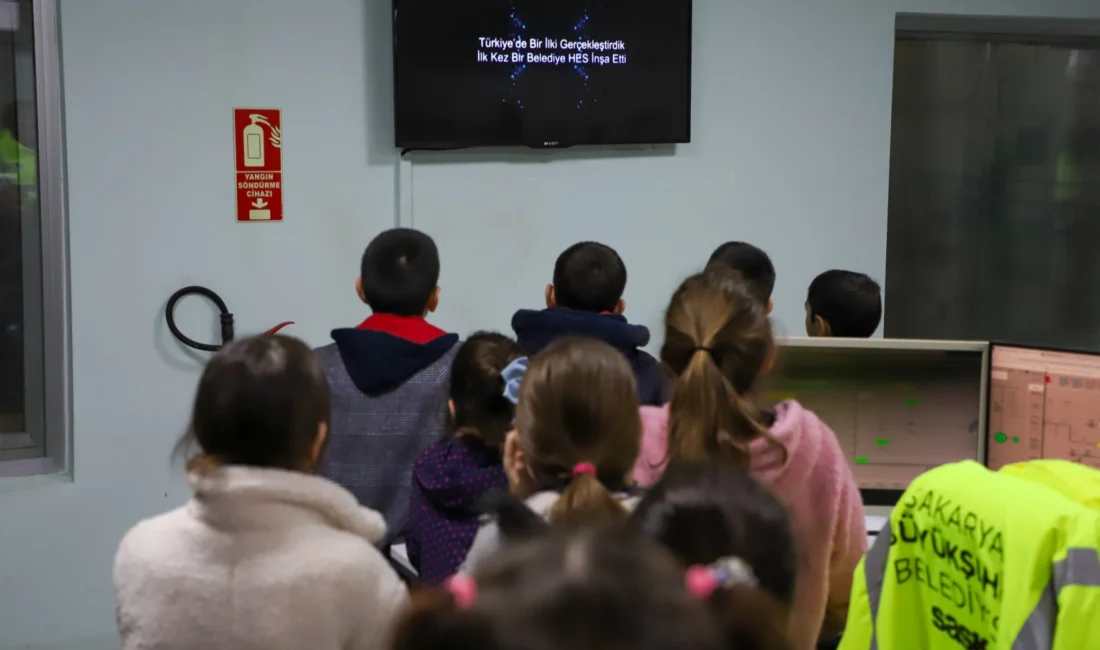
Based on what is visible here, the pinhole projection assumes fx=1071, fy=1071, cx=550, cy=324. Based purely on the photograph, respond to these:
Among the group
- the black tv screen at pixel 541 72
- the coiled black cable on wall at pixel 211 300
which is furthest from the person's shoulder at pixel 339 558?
the black tv screen at pixel 541 72

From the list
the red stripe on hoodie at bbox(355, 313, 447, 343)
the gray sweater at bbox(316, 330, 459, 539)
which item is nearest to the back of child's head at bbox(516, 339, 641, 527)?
the gray sweater at bbox(316, 330, 459, 539)

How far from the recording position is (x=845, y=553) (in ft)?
6.33

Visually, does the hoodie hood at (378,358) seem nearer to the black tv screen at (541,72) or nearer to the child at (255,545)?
the child at (255,545)

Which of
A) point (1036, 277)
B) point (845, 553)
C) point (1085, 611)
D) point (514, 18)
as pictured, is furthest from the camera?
point (1036, 277)

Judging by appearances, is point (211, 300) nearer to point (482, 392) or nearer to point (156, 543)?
point (482, 392)

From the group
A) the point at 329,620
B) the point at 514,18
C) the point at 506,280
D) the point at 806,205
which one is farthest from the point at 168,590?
the point at 806,205

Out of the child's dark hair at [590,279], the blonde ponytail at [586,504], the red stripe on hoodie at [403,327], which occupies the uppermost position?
the child's dark hair at [590,279]

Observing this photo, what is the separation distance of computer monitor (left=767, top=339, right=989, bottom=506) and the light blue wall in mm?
1567

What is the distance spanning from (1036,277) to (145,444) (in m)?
3.57

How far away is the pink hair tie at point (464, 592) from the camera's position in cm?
63

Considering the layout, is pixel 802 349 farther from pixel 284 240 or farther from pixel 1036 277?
pixel 1036 277

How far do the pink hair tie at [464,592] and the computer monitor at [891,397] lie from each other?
168 centimetres

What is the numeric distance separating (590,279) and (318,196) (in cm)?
119

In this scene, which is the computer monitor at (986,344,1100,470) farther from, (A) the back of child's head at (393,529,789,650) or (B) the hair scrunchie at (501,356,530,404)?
(A) the back of child's head at (393,529,789,650)
